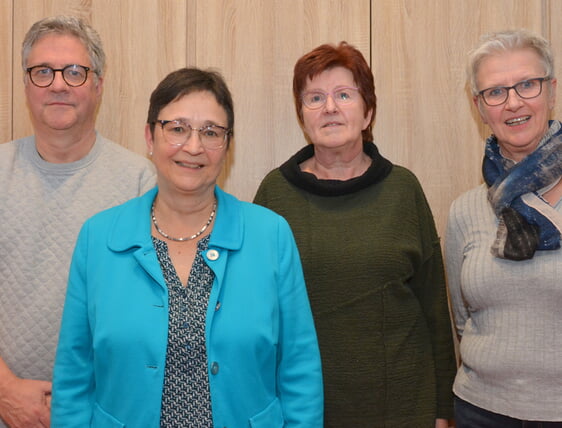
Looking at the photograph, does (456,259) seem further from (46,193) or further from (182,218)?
(46,193)

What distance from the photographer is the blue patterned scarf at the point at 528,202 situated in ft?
5.67

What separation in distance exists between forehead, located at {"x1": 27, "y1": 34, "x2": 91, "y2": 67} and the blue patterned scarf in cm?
144

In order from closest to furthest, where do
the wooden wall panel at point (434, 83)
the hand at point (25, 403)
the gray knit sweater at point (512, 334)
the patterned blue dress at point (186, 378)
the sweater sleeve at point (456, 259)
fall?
the patterned blue dress at point (186, 378) → the gray knit sweater at point (512, 334) → the hand at point (25, 403) → the sweater sleeve at point (456, 259) → the wooden wall panel at point (434, 83)

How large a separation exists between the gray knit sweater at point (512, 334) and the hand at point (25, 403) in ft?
4.26

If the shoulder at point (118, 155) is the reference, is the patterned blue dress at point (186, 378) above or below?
below

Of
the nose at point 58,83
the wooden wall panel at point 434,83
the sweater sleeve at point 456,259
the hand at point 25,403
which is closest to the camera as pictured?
the hand at point 25,403

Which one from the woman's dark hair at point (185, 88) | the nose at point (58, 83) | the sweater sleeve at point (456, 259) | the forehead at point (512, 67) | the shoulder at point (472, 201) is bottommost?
the sweater sleeve at point (456, 259)

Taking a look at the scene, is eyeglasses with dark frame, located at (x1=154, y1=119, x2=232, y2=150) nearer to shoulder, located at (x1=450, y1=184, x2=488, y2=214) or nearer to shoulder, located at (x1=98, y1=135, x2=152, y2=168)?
shoulder, located at (x1=98, y1=135, x2=152, y2=168)

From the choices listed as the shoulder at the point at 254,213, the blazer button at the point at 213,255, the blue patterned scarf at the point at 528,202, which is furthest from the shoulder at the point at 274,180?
the blue patterned scarf at the point at 528,202

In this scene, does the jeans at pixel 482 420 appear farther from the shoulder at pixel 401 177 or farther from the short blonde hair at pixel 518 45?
the short blonde hair at pixel 518 45

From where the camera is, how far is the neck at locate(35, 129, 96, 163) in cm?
199

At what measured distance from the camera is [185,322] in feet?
4.84

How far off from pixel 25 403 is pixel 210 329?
759 millimetres

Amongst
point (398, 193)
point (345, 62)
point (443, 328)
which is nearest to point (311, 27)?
point (345, 62)
